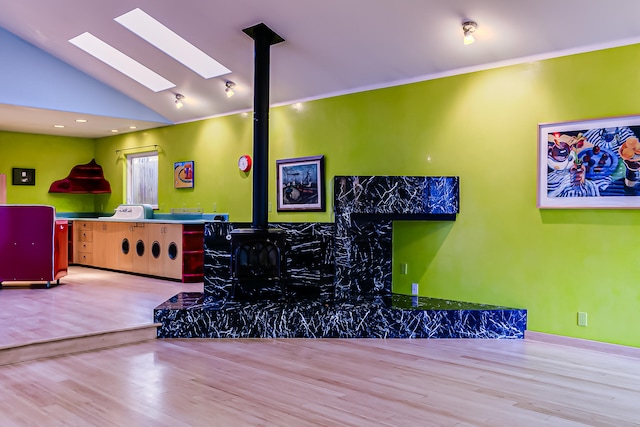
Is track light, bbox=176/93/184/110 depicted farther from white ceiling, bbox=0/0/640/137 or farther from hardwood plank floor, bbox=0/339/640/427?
hardwood plank floor, bbox=0/339/640/427

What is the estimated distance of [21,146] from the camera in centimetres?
895

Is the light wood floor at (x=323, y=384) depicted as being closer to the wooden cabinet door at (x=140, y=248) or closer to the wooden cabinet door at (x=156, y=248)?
the wooden cabinet door at (x=156, y=248)

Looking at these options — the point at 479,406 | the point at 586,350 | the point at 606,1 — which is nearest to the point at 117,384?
the point at 479,406

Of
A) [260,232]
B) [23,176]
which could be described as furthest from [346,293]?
[23,176]

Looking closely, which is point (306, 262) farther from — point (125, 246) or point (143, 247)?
point (125, 246)

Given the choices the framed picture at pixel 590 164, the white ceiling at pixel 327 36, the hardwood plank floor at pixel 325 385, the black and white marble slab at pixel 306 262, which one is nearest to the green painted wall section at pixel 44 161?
the white ceiling at pixel 327 36

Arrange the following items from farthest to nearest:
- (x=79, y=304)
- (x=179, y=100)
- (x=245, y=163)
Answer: (x=179, y=100) < (x=245, y=163) < (x=79, y=304)

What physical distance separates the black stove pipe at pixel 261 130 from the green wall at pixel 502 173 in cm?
125

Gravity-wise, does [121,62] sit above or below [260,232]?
above

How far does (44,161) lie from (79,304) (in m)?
4.99

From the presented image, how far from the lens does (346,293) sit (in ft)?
17.6

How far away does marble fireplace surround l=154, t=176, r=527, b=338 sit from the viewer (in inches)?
180

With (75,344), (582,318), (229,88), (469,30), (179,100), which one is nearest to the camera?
(75,344)

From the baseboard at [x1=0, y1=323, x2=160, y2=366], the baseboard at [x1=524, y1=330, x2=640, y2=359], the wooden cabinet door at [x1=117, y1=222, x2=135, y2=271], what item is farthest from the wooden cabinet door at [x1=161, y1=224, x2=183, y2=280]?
the baseboard at [x1=524, y1=330, x2=640, y2=359]
